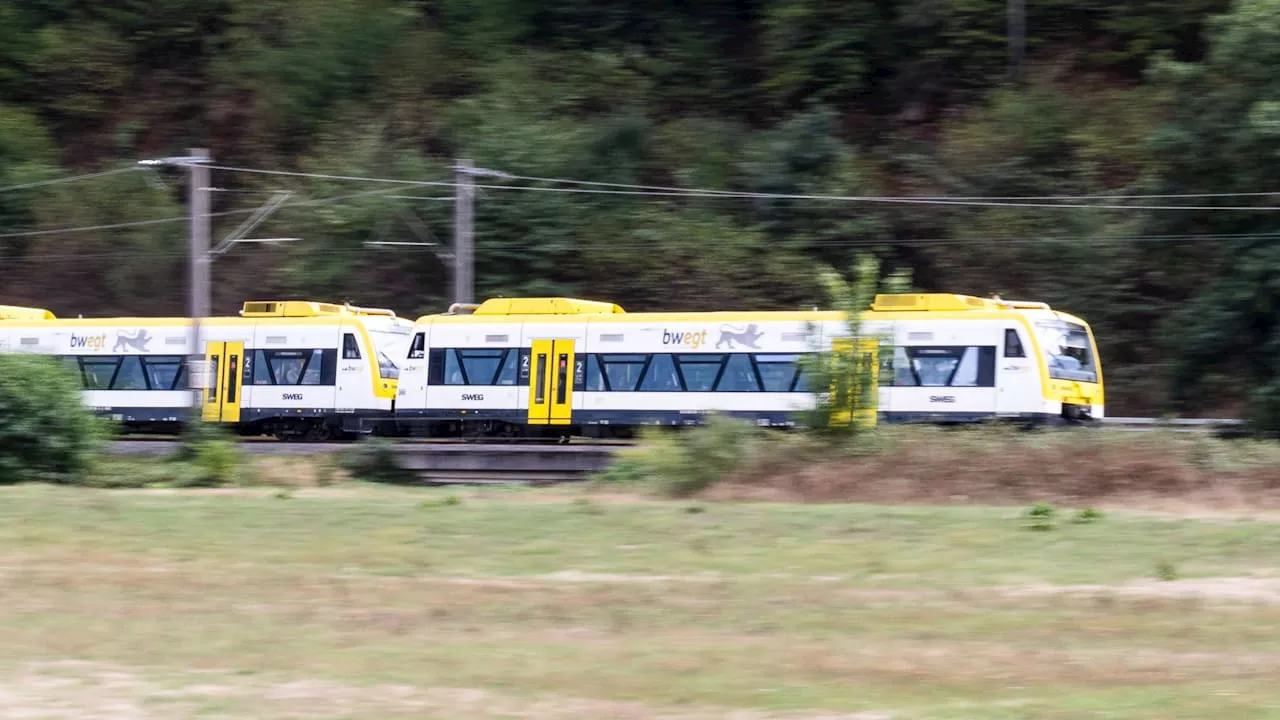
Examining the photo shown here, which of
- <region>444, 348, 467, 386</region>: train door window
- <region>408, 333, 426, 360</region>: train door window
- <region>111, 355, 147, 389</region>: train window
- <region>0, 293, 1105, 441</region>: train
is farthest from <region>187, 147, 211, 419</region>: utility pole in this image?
<region>111, 355, 147, 389</region>: train window

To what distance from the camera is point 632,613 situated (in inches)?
446

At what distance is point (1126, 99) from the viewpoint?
43594 mm

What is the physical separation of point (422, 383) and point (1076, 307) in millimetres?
16912

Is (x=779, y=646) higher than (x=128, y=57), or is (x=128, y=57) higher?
(x=128, y=57)

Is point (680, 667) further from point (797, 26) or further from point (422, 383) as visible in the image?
point (797, 26)

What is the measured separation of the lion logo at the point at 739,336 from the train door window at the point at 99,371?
16.4m

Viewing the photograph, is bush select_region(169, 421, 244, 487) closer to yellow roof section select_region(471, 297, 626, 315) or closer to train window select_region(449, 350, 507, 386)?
train window select_region(449, 350, 507, 386)

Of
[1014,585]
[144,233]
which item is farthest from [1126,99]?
[1014,585]

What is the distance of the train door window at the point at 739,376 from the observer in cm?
3244

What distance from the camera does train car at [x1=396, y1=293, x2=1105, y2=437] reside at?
30.6m

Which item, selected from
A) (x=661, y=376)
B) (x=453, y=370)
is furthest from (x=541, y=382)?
(x=661, y=376)

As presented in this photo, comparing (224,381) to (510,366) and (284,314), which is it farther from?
(510,366)

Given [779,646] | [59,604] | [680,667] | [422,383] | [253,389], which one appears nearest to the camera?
[680,667]

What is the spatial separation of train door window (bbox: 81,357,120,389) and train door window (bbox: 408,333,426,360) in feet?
28.5
